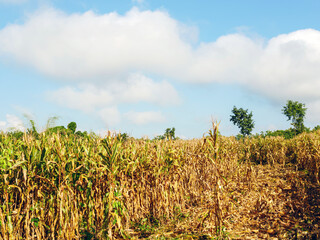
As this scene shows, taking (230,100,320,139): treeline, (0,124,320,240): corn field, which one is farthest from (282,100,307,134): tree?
(0,124,320,240): corn field

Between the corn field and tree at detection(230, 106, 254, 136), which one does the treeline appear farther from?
the corn field

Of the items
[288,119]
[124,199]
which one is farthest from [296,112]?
[124,199]

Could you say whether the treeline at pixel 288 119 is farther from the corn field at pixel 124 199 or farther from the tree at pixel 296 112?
the corn field at pixel 124 199

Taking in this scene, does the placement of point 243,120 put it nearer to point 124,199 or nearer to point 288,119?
point 288,119

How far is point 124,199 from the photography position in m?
7.03

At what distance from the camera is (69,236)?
5.79 meters

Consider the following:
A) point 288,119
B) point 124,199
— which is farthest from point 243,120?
point 124,199

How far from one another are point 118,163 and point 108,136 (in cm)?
67

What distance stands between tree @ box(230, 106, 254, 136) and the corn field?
38.0 metres

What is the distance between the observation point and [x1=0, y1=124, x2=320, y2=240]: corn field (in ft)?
18.7

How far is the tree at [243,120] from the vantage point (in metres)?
47.0

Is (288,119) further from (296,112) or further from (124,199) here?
(124,199)

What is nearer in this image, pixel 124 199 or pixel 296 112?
pixel 124 199

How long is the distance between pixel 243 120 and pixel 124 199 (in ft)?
142
